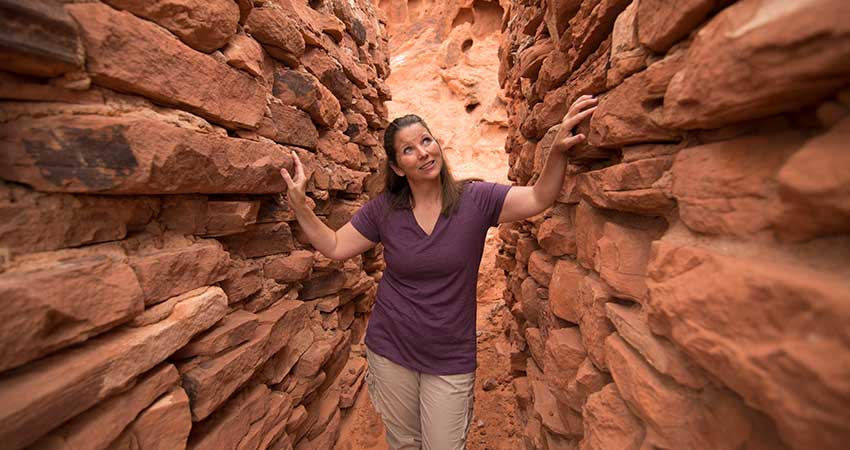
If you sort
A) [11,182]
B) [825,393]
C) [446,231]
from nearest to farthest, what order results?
[825,393], [11,182], [446,231]

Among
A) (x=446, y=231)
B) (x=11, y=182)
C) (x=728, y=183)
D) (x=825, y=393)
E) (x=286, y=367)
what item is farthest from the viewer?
(x=286, y=367)

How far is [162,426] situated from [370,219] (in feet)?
3.74

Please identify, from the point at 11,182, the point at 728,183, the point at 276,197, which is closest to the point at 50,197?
the point at 11,182

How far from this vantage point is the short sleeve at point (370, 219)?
184 cm

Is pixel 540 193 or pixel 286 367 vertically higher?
pixel 540 193

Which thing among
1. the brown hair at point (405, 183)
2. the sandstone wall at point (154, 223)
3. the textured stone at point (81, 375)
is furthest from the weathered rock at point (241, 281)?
the brown hair at point (405, 183)

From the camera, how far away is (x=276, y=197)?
190cm

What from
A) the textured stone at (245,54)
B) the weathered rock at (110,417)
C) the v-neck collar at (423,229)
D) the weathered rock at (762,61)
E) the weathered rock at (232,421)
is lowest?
the weathered rock at (232,421)

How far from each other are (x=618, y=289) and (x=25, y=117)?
1.76 meters

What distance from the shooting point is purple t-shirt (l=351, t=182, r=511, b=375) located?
1.63 meters

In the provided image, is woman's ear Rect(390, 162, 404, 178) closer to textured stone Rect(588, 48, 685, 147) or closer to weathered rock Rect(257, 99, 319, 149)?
weathered rock Rect(257, 99, 319, 149)

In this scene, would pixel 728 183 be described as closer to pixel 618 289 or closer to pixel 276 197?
pixel 618 289

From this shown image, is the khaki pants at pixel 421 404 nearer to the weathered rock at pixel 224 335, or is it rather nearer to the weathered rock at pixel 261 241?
the weathered rock at pixel 224 335

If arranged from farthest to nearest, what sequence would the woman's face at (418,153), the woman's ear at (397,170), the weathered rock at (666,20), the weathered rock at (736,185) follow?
the woman's ear at (397,170) < the woman's face at (418,153) < the weathered rock at (666,20) < the weathered rock at (736,185)
